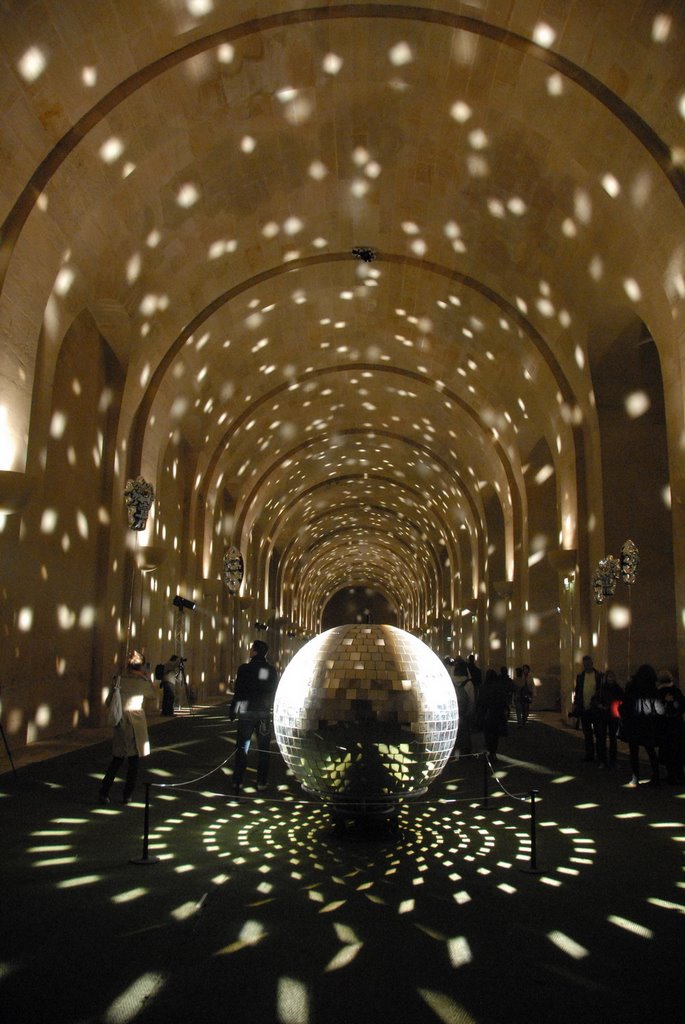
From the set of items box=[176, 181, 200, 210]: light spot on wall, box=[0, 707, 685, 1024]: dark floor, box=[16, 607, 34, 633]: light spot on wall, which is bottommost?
box=[0, 707, 685, 1024]: dark floor

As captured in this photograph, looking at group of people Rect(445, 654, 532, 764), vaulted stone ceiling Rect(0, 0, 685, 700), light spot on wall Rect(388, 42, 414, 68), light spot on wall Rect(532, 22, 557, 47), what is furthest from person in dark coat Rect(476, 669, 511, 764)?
light spot on wall Rect(388, 42, 414, 68)

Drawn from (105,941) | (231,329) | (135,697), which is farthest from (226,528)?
(105,941)

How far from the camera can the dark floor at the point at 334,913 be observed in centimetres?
379

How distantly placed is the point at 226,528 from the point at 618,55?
21406 mm

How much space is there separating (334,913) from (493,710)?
23.8ft

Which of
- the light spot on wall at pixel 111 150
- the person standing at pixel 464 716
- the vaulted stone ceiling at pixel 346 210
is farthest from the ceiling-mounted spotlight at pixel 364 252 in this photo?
the person standing at pixel 464 716

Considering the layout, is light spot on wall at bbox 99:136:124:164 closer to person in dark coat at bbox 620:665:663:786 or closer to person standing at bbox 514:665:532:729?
person in dark coat at bbox 620:665:663:786

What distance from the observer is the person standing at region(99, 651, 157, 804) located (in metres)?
8.02

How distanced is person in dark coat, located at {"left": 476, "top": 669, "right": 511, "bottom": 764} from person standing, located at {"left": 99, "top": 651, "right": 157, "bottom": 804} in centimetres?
546

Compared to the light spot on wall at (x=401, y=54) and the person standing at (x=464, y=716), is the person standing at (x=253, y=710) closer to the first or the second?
Answer: the person standing at (x=464, y=716)

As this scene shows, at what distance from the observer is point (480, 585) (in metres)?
29.6

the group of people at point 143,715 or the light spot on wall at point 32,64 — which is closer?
the group of people at point 143,715

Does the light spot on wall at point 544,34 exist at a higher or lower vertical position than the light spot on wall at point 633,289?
higher

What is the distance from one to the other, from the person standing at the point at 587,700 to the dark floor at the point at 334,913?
123 inches
